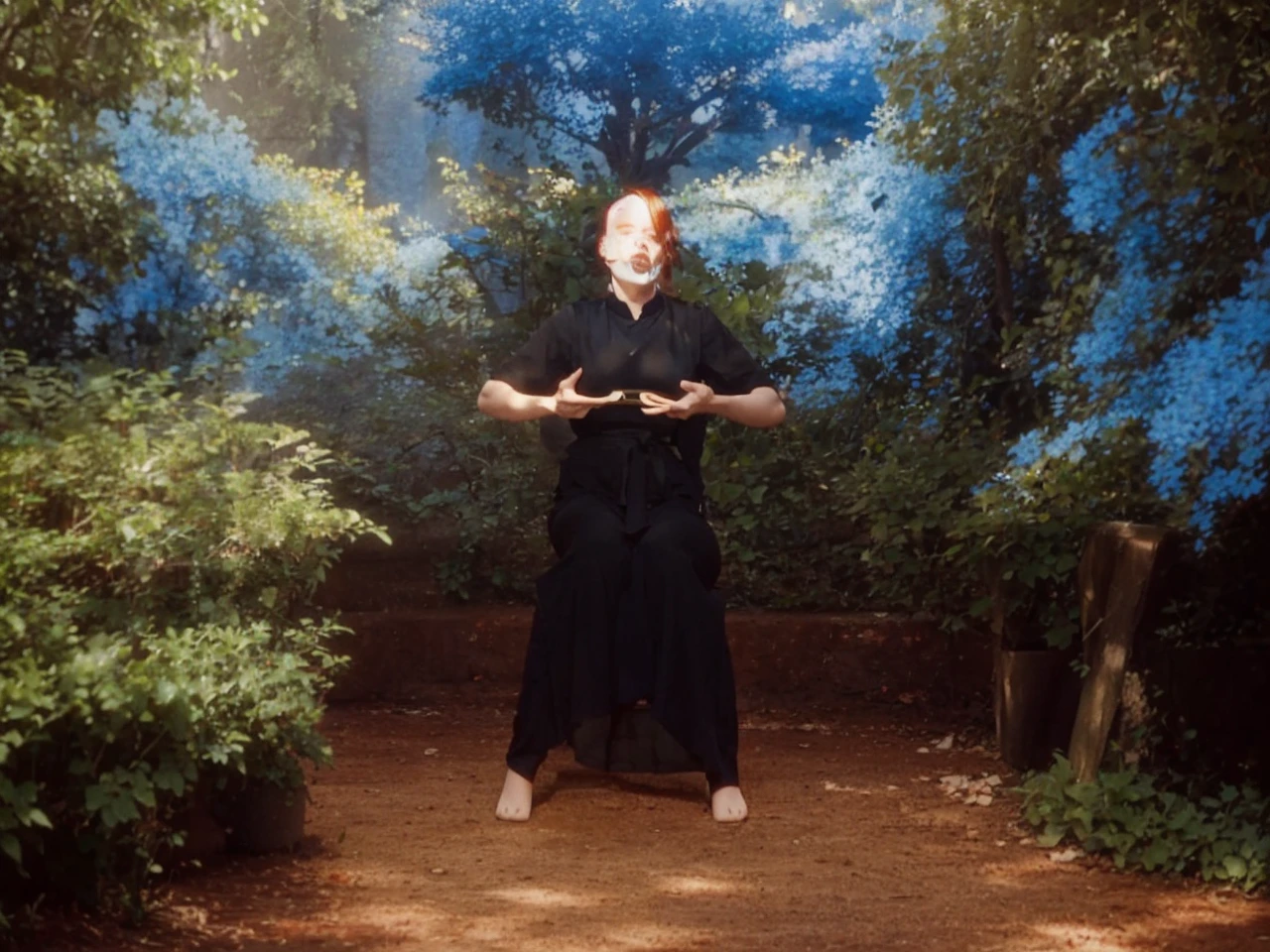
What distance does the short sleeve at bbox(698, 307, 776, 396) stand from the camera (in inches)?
189

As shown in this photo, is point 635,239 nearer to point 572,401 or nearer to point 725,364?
point 725,364

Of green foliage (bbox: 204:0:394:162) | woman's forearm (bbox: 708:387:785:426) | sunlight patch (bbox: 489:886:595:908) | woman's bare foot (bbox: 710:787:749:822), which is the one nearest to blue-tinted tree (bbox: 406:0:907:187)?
green foliage (bbox: 204:0:394:162)

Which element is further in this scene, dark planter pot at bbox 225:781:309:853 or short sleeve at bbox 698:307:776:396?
short sleeve at bbox 698:307:776:396

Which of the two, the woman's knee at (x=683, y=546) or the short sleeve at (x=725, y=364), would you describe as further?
the short sleeve at (x=725, y=364)

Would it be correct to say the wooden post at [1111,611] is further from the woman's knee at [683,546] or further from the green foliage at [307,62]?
the green foliage at [307,62]

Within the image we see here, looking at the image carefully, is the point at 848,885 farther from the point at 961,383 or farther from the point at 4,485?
the point at 961,383

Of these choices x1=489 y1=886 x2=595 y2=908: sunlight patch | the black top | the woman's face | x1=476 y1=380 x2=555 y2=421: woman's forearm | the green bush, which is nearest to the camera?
the green bush

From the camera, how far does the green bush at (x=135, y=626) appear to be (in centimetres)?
310

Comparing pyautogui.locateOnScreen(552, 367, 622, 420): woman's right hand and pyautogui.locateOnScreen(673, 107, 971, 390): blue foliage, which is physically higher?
pyautogui.locateOnScreen(673, 107, 971, 390): blue foliage

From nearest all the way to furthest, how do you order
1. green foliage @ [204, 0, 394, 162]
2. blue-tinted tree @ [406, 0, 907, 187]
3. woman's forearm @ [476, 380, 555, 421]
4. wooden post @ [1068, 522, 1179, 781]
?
wooden post @ [1068, 522, 1179, 781], woman's forearm @ [476, 380, 555, 421], blue-tinted tree @ [406, 0, 907, 187], green foliage @ [204, 0, 394, 162]

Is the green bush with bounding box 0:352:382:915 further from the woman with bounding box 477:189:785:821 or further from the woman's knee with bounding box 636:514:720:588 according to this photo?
the woman's knee with bounding box 636:514:720:588

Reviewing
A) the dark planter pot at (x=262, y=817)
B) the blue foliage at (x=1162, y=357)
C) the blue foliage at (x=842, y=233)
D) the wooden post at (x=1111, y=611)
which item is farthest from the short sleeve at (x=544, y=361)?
the blue foliage at (x=842, y=233)

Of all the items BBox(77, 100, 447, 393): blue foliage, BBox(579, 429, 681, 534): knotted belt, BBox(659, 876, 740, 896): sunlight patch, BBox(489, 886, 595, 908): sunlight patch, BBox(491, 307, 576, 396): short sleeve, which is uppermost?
BBox(77, 100, 447, 393): blue foliage

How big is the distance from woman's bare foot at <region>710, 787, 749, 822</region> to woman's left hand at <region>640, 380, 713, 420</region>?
105cm
